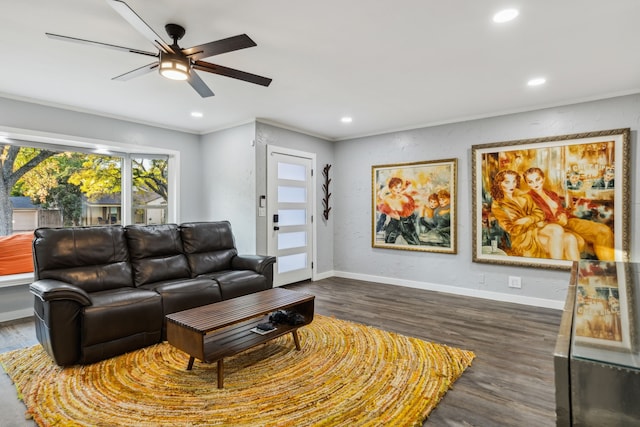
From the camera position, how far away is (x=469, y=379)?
2391 mm

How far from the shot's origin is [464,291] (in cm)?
469

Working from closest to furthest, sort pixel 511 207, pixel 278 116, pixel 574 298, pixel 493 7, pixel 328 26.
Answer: pixel 574 298
pixel 493 7
pixel 328 26
pixel 511 207
pixel 278 116

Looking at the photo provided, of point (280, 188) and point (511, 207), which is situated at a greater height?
point (280, 188)

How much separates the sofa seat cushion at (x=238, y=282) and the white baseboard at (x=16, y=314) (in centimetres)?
209

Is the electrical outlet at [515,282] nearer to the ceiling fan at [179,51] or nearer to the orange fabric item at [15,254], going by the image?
the ceiling fan at [179,51]

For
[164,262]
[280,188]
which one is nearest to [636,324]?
[164,262]

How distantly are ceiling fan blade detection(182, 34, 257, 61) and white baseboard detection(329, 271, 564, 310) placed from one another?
4147 millimetres

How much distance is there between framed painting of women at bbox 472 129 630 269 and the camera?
3.68 metres

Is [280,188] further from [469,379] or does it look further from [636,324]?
[636,324]

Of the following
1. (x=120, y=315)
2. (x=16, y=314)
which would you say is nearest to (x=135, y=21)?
(x=120, y=315)

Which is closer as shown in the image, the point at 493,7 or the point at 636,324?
the point at 636,324

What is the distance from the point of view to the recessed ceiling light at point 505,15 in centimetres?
215

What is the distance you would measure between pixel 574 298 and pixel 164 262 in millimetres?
3595

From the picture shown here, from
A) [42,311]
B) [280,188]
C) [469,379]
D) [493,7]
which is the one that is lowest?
[469,379]
